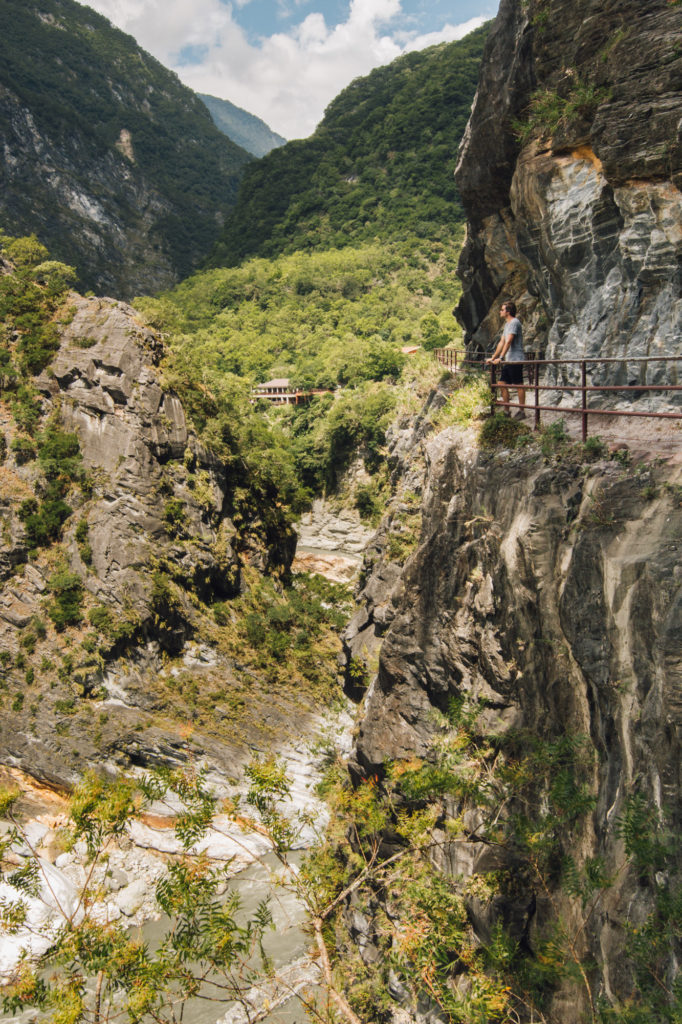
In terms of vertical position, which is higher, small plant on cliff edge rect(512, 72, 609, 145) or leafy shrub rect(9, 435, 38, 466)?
small plant on cliff edge rect(512, 72, 609, 145)

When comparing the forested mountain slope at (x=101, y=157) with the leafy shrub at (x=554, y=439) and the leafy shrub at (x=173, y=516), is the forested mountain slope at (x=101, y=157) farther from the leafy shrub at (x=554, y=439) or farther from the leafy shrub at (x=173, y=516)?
the leafy shrub at (x=554, y=439)

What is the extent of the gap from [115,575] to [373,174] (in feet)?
257

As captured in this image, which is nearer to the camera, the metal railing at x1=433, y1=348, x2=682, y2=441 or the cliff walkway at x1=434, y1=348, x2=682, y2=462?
the metal railing at x1=433, y1=348, x2=682, y2=441

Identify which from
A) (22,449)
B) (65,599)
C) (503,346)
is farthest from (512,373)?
(22,449)

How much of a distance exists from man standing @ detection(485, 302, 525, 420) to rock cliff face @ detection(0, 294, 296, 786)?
48.1 ft

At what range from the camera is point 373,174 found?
268 ft

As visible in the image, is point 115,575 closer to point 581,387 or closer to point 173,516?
point 173,516

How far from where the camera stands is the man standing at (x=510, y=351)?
992cm

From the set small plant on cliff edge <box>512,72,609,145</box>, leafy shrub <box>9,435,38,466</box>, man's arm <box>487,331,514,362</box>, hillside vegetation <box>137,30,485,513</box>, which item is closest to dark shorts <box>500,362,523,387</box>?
man's arm <box>487,331,514,362</box>

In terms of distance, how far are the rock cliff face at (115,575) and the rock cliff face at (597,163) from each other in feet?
46.6

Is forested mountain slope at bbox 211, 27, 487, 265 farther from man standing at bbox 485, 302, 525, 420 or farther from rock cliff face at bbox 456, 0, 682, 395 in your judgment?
man standing at bbox 485, 302, 525, 420

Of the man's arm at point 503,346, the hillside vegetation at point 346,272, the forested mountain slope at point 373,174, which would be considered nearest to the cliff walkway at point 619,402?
the man's arm at point 503,346

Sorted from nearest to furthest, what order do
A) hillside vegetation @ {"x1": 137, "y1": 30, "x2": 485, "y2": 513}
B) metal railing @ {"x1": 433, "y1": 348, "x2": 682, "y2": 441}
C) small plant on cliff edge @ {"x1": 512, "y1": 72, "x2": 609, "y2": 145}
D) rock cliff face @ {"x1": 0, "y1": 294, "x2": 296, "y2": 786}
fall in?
metal railing @ {"x1": 433, "y1": 348, "x2": 682, "y2": 441} < small plant on cliff edge @ {"x1": 512, "y1": 72, "x2": 609, "y2": 145} < rock cliff face @ {"x1": 0, "y1": 294, "x2": 296, "y2": 786} < hillside vegetation @ {"x1": 137, "y1": 30, "x2": 485, "y2": 513}

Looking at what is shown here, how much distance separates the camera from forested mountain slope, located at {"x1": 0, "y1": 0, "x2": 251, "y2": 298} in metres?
77.0
